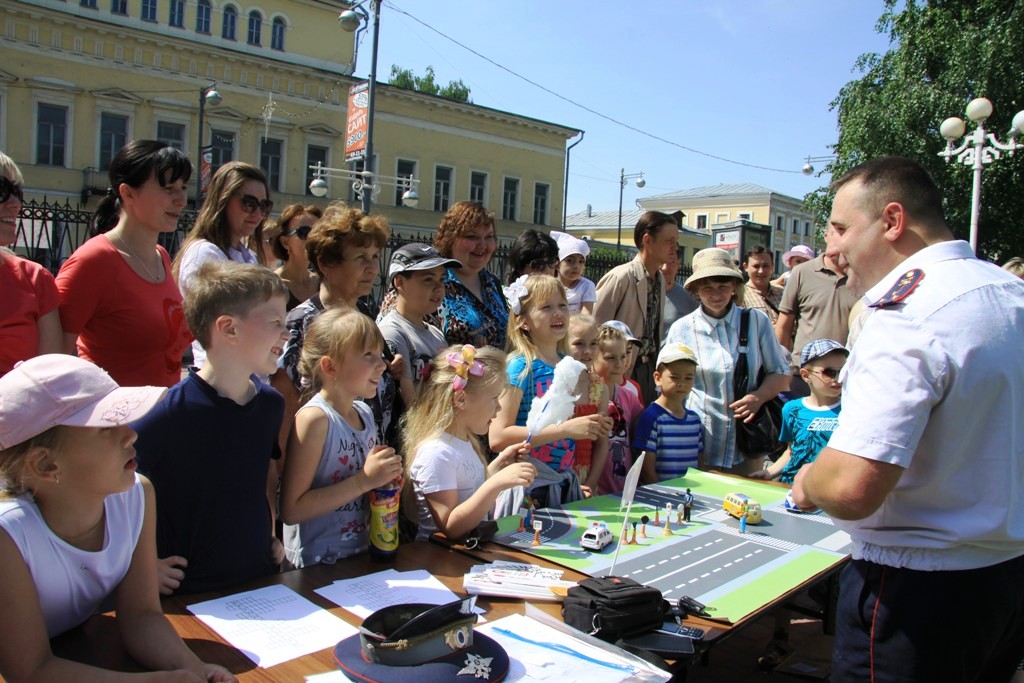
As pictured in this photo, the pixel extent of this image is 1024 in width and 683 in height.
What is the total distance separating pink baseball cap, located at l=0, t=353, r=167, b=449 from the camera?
1.45m

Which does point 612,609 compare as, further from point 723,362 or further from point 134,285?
point 723,362

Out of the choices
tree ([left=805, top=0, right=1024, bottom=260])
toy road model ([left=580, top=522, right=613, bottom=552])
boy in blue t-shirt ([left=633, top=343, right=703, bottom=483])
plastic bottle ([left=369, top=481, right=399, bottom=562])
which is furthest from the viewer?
tree ([left=805, top=0, right=1024, bottom=260])

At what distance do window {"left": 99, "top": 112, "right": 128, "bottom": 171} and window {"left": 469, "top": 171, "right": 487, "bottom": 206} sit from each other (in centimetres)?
1450

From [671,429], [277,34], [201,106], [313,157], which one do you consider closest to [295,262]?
[671,429]

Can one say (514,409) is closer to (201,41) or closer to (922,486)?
(922,486)

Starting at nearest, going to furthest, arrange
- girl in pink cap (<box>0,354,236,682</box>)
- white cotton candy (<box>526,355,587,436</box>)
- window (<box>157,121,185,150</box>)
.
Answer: girl in pink cap (<box>0,354,236,682</box>), white cotton candy (<box>526,355,587,436</box>), window (<box>157,121,185,150</box>)

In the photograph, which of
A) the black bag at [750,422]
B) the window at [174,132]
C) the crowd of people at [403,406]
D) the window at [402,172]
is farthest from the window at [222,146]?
the black bag at [750,422]

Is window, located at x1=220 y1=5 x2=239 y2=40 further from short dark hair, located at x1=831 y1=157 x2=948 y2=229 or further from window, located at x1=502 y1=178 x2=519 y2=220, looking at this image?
short dark hair, located at x1=831 y1=157 x2=948 y2=229

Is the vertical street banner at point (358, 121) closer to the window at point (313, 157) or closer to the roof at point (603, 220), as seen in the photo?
the window at point (313, 157)

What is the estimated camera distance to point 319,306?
3.28 m

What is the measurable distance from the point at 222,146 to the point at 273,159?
1.94 metres

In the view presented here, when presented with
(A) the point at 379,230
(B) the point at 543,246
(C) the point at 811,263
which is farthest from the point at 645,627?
(C) the point at 811,263

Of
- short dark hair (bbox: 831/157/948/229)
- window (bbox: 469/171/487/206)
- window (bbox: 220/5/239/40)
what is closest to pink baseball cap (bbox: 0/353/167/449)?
short dark hair (bbox: 831/157/948/229)

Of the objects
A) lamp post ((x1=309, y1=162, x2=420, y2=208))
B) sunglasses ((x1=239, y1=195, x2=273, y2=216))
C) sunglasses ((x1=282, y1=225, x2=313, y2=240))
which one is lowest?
sunglasses ((x1=282, y1=225, x2=313, y2=240))
